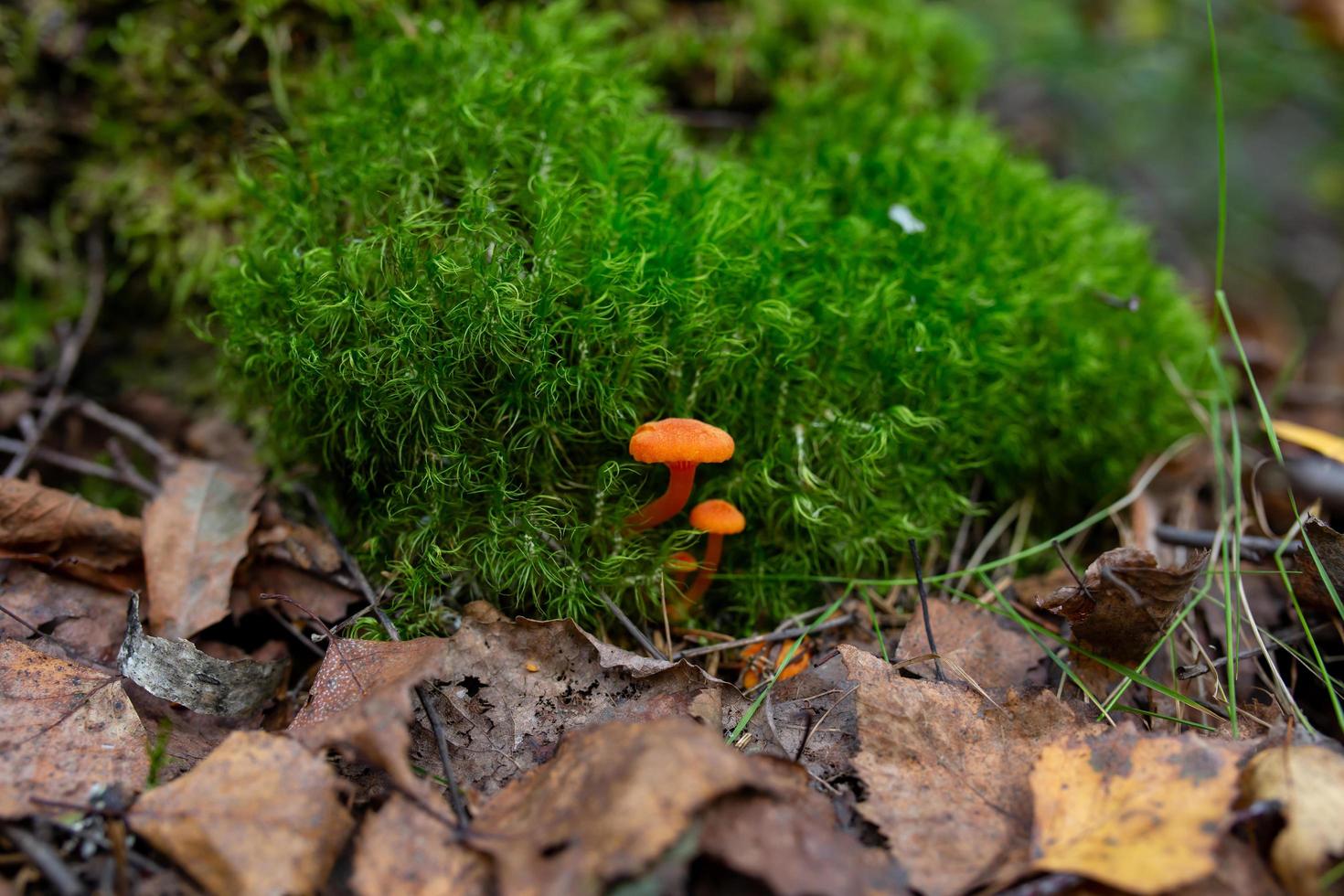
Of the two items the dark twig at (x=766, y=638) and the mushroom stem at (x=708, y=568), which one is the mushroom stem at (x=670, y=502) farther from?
the dark twig at (x=766, y=638)

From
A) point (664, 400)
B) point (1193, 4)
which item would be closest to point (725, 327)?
point (664, 400)

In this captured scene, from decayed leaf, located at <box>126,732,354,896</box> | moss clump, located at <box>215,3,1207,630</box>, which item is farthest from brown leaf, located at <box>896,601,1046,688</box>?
decayed leaf, located at <box>126,732,354,896</box>

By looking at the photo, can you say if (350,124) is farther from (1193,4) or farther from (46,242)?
(1193,4)

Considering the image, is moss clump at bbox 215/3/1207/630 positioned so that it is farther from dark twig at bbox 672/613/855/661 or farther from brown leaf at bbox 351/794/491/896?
brown leaf at bbox 351/794/491/896

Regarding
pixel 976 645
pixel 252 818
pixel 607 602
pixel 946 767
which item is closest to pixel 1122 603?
pixel 976 645

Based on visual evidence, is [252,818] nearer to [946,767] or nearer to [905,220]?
[946,767]

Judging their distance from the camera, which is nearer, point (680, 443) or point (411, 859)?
point (411, 859)
